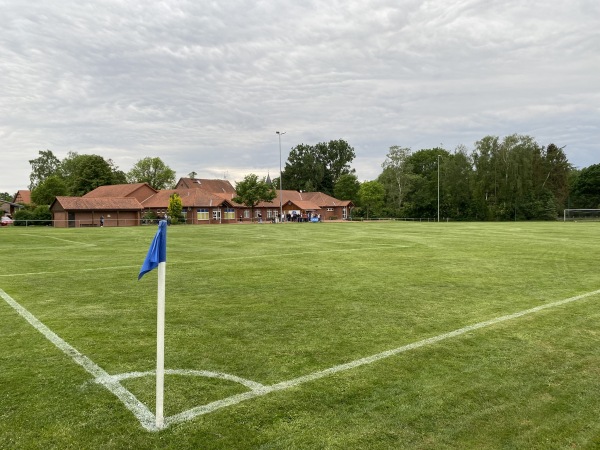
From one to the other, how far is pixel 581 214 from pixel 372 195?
35.2m

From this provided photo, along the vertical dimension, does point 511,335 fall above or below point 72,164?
below

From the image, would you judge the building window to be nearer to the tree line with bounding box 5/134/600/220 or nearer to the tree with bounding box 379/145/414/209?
the tree line with bounding box 5/134/600/220

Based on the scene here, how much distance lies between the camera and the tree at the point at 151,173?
97750 mm

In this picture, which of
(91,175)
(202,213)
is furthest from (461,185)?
(91,175)

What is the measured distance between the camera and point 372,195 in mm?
83562

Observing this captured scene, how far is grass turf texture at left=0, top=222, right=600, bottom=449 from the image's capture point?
361 centimetres

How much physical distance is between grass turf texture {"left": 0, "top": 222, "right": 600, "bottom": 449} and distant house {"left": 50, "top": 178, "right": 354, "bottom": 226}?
33159 millimetres

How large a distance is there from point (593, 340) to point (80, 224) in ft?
191

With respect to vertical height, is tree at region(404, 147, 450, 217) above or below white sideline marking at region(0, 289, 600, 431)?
above

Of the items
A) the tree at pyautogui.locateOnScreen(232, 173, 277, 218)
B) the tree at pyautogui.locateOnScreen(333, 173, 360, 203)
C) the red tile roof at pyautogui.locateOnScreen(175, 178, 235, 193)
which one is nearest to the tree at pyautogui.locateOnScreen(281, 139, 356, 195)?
the tree at pyautogui.locateOnScreen(333, 173, 360, 203)

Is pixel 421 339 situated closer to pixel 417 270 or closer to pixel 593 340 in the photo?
pixel 593 340

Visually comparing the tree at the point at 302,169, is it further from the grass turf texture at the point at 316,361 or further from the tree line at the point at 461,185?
the grass turf texture at the point at 316,361

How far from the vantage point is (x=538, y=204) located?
240ft

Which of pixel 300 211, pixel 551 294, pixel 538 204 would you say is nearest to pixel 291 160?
pixel 300 211
